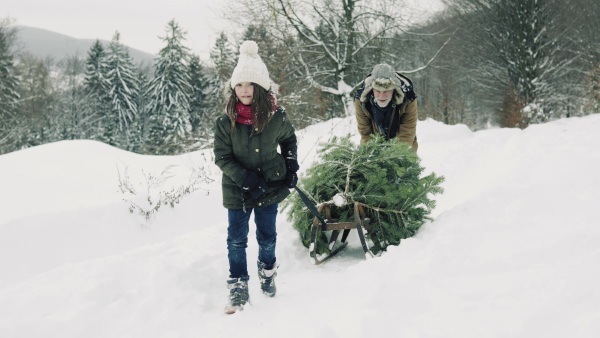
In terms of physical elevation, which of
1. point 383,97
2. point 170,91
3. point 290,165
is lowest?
point 290,165

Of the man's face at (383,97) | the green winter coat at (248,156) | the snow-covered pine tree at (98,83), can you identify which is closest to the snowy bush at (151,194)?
the green winter coat at (248,156)

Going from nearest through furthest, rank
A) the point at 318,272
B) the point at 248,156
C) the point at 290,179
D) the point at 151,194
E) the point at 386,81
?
the point at 248,156 → the point at 290,179 → the point at 318,272 → the point at 386,81 → the point at 151,194

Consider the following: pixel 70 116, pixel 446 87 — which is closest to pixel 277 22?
pixel 446 87

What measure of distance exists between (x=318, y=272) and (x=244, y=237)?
2.92 ft

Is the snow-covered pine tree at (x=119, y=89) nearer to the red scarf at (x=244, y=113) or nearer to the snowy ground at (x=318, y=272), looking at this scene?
the snowy ground at (x=318, y=272)

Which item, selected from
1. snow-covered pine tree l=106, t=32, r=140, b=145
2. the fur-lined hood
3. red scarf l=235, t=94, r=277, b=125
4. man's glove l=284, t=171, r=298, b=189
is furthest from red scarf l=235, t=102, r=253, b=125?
snow-covered pine tree l=106, t=32, r=140, b=145

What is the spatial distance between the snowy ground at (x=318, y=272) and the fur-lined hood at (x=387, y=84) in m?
1.28

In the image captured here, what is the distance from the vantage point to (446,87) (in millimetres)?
39156

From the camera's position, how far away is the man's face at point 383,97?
4.72 metres

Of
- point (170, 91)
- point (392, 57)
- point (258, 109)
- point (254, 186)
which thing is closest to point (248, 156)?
point (254, 186)

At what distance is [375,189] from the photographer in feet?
14.1

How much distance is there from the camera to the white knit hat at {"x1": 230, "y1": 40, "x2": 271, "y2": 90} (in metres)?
3.34

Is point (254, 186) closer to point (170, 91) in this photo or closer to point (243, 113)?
point (243, 113)

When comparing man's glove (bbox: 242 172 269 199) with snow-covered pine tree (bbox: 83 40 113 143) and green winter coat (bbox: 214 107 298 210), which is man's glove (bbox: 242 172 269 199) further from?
snow-covered pine tree (bbox: 83 40 113 143)
